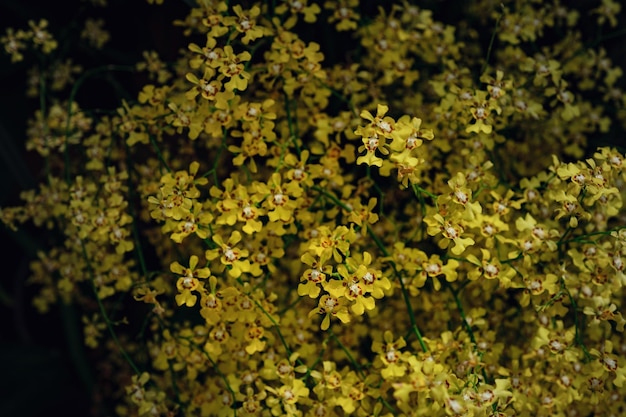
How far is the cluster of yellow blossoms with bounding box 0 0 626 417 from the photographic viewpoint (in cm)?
82

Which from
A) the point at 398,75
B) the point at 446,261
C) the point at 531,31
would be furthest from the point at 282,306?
the point at 531,31

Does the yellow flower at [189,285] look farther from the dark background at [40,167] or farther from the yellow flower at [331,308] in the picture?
the dark background at [40,167]

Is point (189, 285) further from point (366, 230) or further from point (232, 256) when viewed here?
point (366, 230)

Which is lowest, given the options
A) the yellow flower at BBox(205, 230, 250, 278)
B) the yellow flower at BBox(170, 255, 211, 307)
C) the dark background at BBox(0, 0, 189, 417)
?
the dark background at BBox(0, 0, 189, 417)

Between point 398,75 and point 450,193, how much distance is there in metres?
0.29

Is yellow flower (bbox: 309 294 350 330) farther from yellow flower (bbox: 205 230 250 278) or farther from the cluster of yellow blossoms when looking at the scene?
yellow flower (bbox: 205 230 250 278)

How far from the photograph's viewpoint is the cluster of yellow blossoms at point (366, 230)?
2.71 ft

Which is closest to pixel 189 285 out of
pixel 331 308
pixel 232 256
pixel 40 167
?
pixel 232 256

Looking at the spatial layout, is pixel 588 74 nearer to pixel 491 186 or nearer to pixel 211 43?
pixel 491 186

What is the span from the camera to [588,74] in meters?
1.17

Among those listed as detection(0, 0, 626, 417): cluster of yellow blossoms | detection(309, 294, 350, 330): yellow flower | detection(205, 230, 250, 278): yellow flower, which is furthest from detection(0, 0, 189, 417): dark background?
detection(309, 294, 350, 330): yellow flower

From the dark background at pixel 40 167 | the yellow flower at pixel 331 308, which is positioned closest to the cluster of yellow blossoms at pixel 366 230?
the yellow flower at pixel 331 308

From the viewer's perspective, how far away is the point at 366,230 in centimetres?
87

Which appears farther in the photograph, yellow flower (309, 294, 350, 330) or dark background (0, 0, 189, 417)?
dark background (0, 0, 189, 417)
